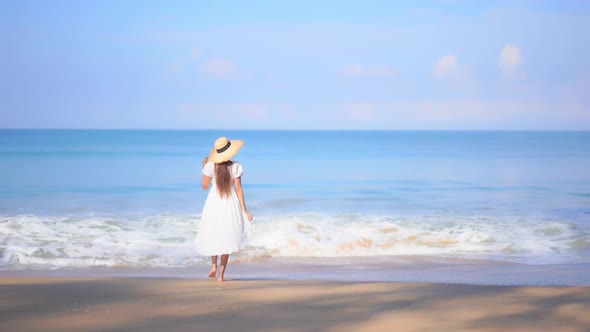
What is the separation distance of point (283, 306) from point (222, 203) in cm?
156

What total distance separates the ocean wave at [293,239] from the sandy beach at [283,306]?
8.64 feet

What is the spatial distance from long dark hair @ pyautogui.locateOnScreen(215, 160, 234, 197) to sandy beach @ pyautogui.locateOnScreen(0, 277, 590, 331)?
88 cm

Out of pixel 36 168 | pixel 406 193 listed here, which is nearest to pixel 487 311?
pixel 406 193

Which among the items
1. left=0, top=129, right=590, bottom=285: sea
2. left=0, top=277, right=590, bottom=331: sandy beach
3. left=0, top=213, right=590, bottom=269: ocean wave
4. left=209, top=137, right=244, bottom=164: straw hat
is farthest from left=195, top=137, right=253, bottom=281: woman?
left=0, top=213, right=590, bottom=269: ocean wave

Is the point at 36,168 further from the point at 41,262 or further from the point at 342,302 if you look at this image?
the point at 342,302

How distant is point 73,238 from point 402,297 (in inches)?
246

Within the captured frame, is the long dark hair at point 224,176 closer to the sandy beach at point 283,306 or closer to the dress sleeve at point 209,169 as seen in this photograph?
the dress sleeve at point 209,169

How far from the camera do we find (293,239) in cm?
1055

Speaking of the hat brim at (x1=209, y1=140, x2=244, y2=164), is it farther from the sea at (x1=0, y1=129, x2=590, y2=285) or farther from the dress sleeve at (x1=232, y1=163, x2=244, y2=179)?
the sea at (x1=0, y1=129, x2=590, y2=285)

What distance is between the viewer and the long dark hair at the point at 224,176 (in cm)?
656

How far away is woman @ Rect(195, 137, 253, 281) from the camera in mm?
6562

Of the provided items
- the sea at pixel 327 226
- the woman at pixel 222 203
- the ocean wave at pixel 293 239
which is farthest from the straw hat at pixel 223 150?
the ocean wave at pixel 293 239

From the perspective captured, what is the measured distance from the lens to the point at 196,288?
614 centimetres

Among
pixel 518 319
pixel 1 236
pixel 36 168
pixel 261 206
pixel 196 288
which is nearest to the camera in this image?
pixel 518 319
